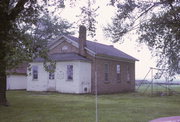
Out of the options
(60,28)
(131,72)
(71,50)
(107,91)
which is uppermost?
(60,28)

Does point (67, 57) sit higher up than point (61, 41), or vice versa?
point (61, 41)

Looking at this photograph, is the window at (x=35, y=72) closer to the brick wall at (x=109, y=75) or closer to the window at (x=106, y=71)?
the brick wall at (x=109, y=75)

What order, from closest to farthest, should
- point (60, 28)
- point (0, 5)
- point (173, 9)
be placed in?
1. point (0, 5)
2. point (173, 9)
3. point (60, 28)

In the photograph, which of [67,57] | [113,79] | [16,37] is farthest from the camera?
[113,79]

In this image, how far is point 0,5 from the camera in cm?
962

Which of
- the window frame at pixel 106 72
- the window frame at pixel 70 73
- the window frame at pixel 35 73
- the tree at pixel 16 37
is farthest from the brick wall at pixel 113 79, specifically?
the tree at pixel 16 37

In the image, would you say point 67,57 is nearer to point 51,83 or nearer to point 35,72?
point 51,83

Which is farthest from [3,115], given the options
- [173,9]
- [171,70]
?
[171,70]

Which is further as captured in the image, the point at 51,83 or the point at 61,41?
the point at 61,41

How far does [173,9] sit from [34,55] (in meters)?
7.66

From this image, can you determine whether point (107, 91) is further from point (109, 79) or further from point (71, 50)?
point (71, 50)

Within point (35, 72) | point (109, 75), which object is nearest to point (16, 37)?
point (35, 72)

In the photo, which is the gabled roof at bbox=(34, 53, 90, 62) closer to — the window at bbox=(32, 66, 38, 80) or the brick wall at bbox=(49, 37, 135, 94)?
the brick wall at bbox=(49, 37, 135, 94)

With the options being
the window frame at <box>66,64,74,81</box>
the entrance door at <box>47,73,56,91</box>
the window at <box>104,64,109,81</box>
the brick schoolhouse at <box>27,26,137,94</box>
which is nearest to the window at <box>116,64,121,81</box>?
the brick schoolhouse at <box>27,26,137,94</box>
